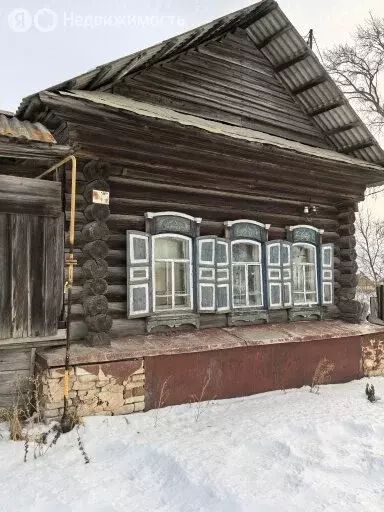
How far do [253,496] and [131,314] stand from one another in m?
3.13

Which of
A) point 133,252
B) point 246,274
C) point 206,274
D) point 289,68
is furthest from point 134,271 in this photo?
point 289,68

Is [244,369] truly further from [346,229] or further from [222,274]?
[346,229]

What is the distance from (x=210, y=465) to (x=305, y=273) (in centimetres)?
524

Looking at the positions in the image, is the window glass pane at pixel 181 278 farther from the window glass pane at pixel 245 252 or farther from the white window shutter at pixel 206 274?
the window glass pane at pixel 245 252

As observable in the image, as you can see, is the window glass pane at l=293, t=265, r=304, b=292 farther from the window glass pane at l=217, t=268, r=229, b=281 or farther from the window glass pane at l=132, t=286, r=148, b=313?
the window glass pane at l=132, t=286, r=148, b=313

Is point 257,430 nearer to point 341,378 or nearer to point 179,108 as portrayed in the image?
point 341,378

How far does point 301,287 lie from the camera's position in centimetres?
823

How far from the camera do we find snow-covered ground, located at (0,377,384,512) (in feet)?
10.6

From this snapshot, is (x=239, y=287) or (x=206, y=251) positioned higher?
(x=206, y=251)

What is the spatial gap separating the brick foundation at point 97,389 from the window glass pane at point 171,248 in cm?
183

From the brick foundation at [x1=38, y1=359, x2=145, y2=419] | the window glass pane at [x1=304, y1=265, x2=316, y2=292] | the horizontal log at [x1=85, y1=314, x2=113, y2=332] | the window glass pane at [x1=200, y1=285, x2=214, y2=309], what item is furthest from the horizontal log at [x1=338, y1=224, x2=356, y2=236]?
the horizontal log at [x1=85, y1=314, x2=113, y2=332]

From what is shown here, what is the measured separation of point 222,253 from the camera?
693cm

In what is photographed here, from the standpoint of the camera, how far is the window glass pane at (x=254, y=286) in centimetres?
750

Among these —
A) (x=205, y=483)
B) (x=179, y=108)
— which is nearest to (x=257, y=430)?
(x=205, y=483)
